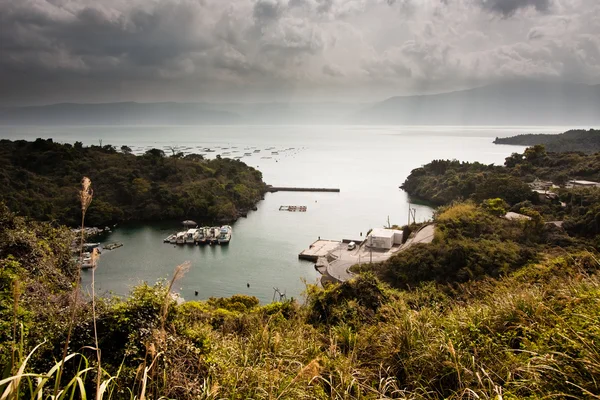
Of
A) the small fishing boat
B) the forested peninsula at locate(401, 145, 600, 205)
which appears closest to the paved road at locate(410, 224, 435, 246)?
the forested peninsula at locate(401, 145, 600, 205)

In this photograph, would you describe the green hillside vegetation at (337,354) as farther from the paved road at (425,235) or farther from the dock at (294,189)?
the dock at (294,189)

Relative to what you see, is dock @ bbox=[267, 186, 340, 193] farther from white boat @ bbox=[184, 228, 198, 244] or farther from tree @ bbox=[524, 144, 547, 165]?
tree @ bbox=[524, 144, 547, 165]

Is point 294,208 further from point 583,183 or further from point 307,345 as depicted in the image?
point 307,345

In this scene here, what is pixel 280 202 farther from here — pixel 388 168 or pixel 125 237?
pixel 388 168

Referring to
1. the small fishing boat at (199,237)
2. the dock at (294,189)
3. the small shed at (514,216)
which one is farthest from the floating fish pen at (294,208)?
the small shed at (514,216)

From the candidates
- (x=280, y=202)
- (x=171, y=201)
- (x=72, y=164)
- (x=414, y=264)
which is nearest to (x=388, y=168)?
(x=280, y=202)

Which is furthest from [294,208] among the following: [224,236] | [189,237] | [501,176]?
[501,176]
